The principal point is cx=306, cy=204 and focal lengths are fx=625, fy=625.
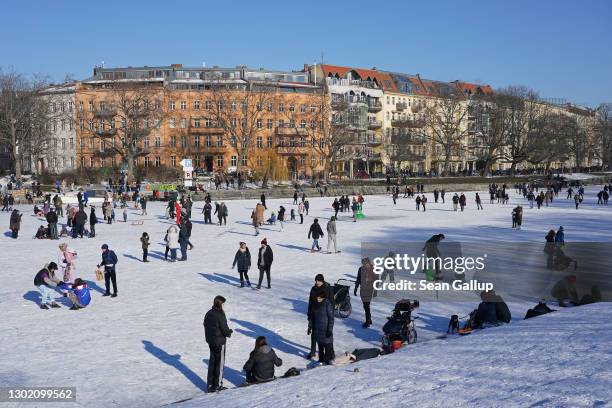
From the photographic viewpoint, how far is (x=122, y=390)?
8930mm

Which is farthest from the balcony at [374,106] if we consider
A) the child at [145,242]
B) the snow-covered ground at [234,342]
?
the child at [145,242]

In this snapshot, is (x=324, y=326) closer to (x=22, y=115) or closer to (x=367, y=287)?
(x=367, y=287)

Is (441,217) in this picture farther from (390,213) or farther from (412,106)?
(412,106)

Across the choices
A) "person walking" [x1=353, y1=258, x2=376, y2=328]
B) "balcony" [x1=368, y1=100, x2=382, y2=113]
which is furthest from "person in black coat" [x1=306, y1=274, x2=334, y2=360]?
"balcony" [x1=368, y1=100, x2=382, y2=113]

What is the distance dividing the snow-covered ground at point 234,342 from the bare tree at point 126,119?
3626 cm

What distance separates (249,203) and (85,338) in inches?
1253

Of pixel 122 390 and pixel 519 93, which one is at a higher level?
pixel 519 93

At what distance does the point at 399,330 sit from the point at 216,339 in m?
3.45

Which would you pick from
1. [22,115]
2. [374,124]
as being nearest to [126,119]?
[22,115]

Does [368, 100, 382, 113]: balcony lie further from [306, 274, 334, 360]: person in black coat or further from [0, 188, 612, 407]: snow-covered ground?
[306, 274, 334, 360]: person in black coat

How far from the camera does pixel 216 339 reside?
884 cm

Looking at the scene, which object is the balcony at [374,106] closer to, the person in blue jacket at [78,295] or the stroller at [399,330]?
the person in blue jacket at [78,295]

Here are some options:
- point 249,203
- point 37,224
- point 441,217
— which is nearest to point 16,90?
point 249,203

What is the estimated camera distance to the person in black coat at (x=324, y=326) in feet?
32.0
